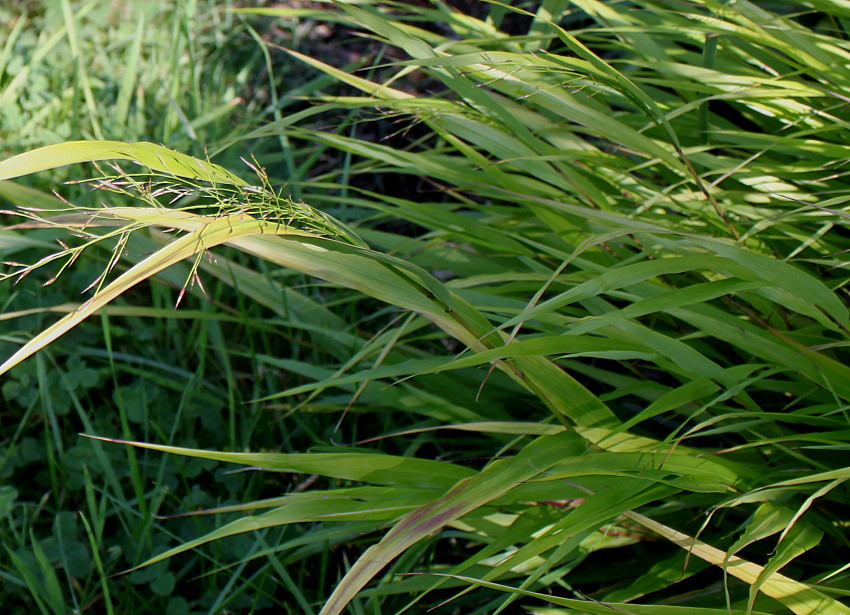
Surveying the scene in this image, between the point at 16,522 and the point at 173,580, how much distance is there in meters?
0.31

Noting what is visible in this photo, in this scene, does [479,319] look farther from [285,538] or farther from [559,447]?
[285,538]

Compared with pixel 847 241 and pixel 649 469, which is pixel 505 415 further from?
pixel 847 241

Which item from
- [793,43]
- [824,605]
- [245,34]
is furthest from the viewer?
[245,34]

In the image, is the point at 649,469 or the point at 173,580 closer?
the point at 649,469

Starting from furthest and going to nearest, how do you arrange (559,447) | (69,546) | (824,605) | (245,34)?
(245,34)
(69,546)
(559,447)
(824,605)

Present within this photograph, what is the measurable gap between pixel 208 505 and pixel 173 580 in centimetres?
15

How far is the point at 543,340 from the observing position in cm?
79

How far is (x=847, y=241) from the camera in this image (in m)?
1.11

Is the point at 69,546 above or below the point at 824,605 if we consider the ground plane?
below

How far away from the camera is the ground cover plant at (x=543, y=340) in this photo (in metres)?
0.76

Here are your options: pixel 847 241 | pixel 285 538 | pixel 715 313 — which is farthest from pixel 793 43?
pixel 285 538

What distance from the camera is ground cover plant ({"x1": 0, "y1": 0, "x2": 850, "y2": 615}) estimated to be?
76 cm

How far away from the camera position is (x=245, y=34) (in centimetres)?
235

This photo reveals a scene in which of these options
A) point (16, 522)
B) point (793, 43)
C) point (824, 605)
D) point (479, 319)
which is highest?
point (793, 43)
